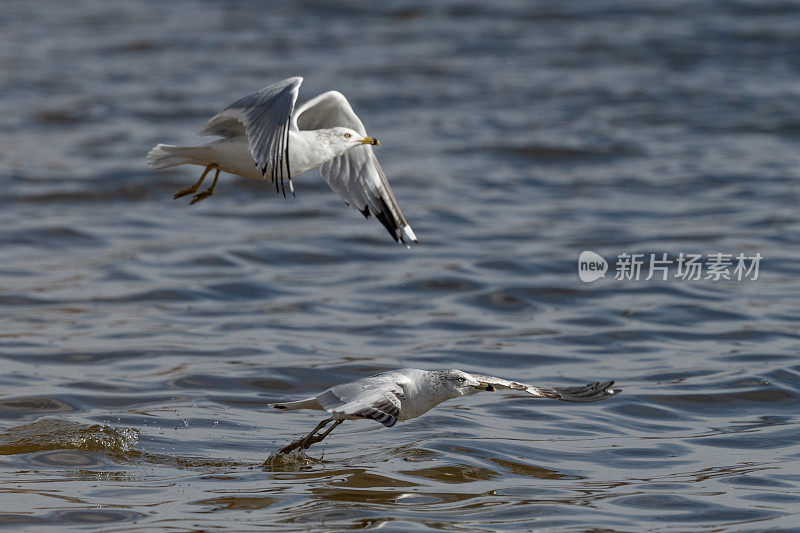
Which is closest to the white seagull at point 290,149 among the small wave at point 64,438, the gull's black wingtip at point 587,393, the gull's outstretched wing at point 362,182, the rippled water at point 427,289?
the gull's outstretched wing at point 362,182

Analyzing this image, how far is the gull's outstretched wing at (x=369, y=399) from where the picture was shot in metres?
5.66

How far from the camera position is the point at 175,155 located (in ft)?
23.7

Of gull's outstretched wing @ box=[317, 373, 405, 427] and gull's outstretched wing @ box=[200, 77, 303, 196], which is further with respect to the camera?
gull's outstretched wing @ box=[200, 77, 303, 196]

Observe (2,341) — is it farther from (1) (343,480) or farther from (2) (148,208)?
(2) (148,208)

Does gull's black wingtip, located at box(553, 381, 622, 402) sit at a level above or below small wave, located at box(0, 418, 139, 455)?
above

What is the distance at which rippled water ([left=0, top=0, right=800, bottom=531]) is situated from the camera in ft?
20.2

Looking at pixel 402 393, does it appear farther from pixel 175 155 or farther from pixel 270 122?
pixel 175 155

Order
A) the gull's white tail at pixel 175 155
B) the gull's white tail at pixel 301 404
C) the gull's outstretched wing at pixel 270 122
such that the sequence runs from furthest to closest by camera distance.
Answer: the gull's white tail at pixel 175 155, the gull's outstretched wing at pixel 270 122, the gull's white tail at pixel 301 404

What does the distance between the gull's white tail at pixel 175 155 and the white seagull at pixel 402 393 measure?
5.43 ft

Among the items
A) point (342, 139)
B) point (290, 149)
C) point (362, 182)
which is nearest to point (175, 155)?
point (290, 149)

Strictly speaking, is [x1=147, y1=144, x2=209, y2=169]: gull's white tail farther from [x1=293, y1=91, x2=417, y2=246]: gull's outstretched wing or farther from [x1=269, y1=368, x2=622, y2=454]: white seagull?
[x1=269, y1=368, x2=622, y2=454]: white seagull

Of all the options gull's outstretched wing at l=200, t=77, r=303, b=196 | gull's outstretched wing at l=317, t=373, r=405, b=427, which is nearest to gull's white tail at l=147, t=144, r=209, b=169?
gull's outstretched wing at l=200, t=77, r=303, b=196

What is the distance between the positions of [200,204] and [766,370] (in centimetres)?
718

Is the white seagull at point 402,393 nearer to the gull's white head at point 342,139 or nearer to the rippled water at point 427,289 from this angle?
the rippled water at point 427,289
